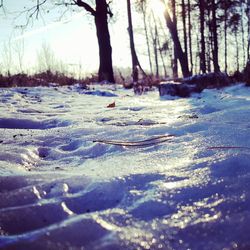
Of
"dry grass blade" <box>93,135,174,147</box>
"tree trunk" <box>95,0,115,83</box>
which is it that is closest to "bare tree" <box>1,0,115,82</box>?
"tree trunk" <box>95,0,115,83</box>

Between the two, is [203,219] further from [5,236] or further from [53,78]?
[53,78]

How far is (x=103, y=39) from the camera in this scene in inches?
463

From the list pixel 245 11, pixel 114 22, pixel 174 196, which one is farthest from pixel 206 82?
pixel 245 11

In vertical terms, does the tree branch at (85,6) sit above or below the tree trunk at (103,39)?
above

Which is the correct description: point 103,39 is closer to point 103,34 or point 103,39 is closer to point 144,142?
point 103,34

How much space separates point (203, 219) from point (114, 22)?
43.9 feet

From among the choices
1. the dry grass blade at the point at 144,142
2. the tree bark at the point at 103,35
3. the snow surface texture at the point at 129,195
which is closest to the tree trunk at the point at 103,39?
the tree bark at the point at 103,35

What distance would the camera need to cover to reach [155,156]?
132 centimetres

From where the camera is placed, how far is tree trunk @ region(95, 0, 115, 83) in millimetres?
11672

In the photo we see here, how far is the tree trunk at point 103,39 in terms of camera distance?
11.7 m

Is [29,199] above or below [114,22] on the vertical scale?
below

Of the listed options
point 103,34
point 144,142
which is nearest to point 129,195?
point 144,142

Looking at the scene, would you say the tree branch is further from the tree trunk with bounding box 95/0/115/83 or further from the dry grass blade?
the dry grass blade

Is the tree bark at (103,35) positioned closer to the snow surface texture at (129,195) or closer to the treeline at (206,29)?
the treeline at (206,29)
